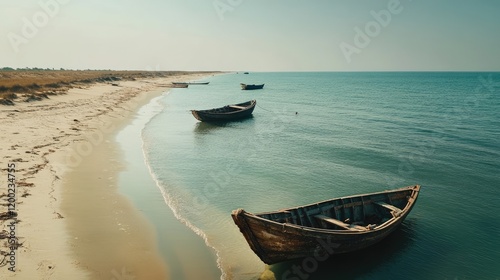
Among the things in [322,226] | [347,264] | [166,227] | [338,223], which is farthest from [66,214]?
[347,264]

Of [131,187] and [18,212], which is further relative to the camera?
[131,187]

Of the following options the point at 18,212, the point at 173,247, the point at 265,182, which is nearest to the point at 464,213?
the point at 265,182

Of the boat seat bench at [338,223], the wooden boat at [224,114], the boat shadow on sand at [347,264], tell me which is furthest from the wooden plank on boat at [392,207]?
the wooden boat at [224,114]

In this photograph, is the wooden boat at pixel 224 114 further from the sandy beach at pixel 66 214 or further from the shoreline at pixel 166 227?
the shoreline at pixel 166 227

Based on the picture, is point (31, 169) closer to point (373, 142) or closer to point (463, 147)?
point (373, 142)

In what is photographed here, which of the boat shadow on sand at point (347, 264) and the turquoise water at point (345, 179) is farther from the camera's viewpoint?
the turquoise water at point (345, 179)

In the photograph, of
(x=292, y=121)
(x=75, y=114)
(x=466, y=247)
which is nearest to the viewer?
(x=466, y=247)

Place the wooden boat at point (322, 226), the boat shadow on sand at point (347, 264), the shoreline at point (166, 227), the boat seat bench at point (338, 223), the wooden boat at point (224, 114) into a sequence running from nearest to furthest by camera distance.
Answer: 1. the wooden boat at point (322, 226)
2. the shoreline at point (166, 227)
3. the boat shadow on sand at point (347, 264)
4. the boat seat bench at point (338, 223)
5. the wooden boat at point (224, 114)

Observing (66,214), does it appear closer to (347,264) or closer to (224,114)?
(347,264)
